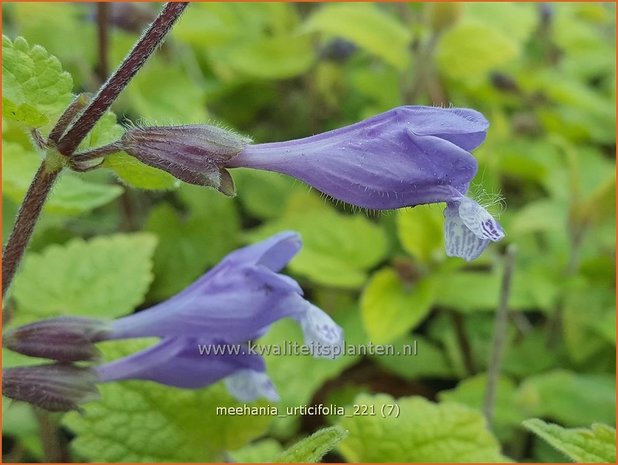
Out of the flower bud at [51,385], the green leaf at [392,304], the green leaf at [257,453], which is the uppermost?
the flower bud at [51,385]

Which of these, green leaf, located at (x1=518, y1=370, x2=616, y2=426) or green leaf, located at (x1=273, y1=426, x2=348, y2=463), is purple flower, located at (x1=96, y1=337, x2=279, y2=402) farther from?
green leaf, located at (x1=518, y1=370, x2=616, y2=426)

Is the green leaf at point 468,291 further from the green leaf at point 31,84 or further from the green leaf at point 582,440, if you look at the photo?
the green leaf at point 31,84

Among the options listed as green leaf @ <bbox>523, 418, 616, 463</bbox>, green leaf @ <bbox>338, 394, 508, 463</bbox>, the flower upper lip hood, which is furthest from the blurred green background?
green leaf @ <bbox>523, 418, 616, 463</bbox>

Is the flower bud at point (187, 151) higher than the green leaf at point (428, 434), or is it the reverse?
the flower bud at point (187, 151)

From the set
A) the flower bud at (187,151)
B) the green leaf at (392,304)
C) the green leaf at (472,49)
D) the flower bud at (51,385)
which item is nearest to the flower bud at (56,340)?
the flower bud at (51,385)

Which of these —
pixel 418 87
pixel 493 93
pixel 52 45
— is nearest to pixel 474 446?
pixel 418 87

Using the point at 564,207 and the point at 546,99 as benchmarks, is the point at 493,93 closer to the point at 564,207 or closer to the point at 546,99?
the point at 546,99

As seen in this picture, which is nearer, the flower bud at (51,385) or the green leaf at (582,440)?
the green leaf at (582,440)

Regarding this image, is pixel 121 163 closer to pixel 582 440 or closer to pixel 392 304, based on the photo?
pixel 582 440
